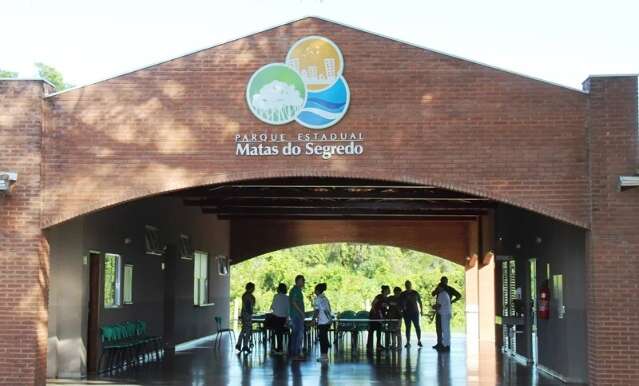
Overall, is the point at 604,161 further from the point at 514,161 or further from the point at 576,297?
the point at 576,297

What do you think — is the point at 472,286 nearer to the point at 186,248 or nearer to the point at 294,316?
the point at 186,248

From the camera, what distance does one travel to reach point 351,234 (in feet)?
109

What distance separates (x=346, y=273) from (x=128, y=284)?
2128cm

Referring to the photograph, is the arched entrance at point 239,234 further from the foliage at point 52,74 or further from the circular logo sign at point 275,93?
the foliage at point 52,74

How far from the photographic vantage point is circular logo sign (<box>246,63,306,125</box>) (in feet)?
45.8

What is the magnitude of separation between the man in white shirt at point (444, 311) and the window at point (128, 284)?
714 cm

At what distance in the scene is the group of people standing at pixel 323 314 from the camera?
19.3 m

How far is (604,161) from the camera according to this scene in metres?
13.6

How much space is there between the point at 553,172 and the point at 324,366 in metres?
6.84

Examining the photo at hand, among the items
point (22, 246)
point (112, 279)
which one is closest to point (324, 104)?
point (22, 246)

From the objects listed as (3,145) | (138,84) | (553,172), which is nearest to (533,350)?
(553,172)

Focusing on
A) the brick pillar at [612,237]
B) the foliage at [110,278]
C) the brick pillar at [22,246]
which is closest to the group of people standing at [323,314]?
the foliage at [110,278]

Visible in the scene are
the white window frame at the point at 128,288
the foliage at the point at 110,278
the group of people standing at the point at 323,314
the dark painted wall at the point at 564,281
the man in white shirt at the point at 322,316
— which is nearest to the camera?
the dark painted wall at the point at 564,281

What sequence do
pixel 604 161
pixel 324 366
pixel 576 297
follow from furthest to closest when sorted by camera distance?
pixel 324 366 < pixel 576 297 < pixel 604 161
